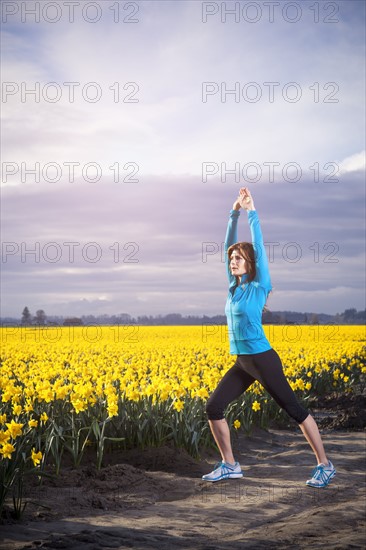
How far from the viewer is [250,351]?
6207mm

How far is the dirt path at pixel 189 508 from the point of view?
19.4ft

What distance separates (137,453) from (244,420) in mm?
2931

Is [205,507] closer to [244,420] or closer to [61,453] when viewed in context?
[61,453]

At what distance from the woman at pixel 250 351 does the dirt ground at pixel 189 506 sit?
58 cm

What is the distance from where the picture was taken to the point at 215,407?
6590 mm

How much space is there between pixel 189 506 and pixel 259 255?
3.03 meters

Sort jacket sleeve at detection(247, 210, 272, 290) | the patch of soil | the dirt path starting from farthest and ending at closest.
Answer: the patch of soil < jacket sleeve at detection(247, 210, 272, 290) < the dirt path

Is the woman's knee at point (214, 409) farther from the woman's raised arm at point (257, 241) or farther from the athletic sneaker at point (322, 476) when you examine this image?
the woman's raised arm at point (257, 241)

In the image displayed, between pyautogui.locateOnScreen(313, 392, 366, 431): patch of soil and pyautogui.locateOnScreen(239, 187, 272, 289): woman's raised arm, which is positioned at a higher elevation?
pyautogui.locateOnScreen(239, 187, 272, 289): woman's raised arm

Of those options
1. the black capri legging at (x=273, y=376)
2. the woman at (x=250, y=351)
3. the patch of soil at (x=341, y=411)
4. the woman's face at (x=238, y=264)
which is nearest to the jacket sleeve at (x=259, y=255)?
the woman at (x=250, y=351)

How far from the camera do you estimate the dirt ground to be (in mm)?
5926

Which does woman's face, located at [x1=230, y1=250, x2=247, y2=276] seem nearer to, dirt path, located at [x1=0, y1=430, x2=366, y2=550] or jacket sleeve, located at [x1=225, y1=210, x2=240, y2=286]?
jacket sleeve, located at [x1=225, y1=210, x2=240, y2=286]

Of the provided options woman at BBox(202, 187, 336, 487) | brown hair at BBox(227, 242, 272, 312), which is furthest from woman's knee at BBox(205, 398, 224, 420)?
brown hair at BBox(227, 242, 272, 312)

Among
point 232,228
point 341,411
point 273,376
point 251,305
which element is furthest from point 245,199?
point 341,411
